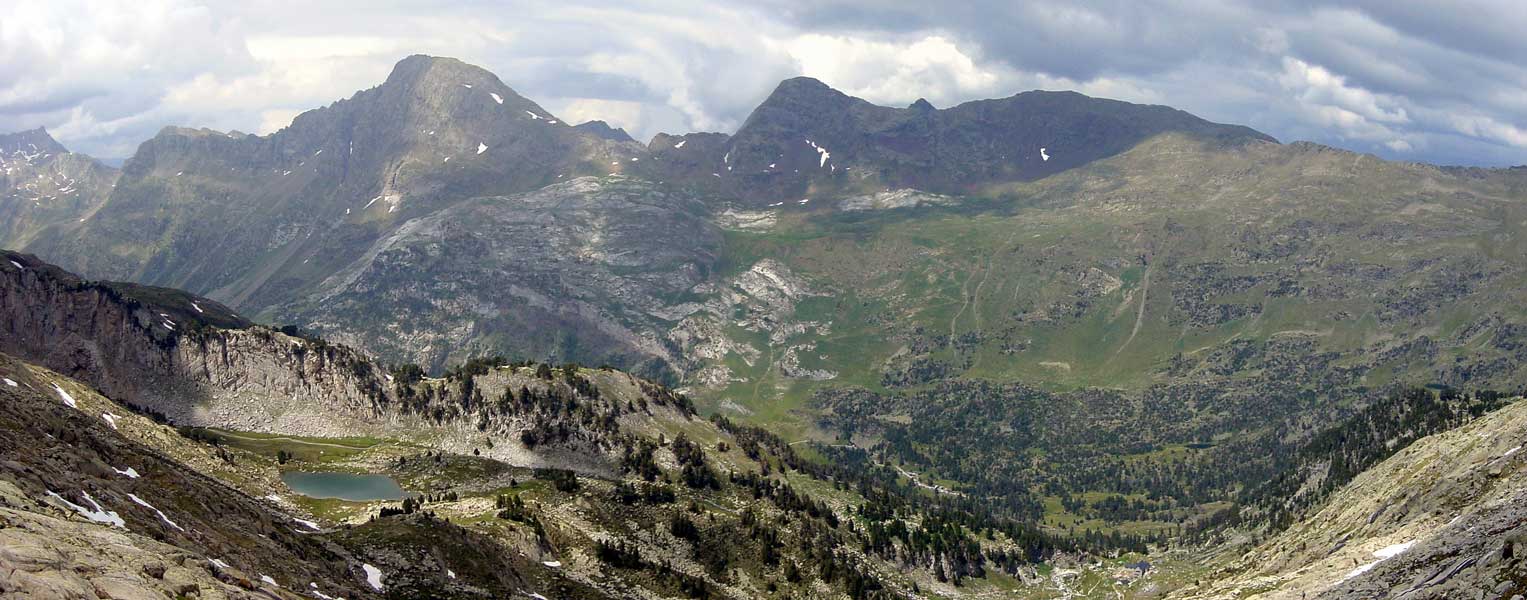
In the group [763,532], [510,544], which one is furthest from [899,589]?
[510,544]

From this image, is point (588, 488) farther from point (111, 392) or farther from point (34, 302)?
point (34, 302)

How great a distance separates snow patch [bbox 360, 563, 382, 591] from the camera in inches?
4065

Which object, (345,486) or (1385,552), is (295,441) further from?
(1385,552)

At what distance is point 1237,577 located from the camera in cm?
15938

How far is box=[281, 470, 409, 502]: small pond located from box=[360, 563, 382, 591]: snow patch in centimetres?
5549

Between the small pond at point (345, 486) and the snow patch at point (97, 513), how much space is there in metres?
83.2

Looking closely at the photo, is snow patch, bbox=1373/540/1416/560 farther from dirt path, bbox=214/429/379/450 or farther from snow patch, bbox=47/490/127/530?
dirt path, bbox=214/429/379/450

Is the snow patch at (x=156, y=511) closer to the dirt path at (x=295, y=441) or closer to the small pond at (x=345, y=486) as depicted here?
the small pond at (x=345, y=486)

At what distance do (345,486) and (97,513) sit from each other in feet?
329

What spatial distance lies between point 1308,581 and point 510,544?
100355mm

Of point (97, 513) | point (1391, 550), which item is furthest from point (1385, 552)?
point (97, 513)

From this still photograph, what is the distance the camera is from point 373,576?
105375 mm

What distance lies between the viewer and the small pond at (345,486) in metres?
162

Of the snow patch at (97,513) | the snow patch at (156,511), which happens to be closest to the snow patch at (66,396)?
the snow patch at (156,511)
